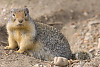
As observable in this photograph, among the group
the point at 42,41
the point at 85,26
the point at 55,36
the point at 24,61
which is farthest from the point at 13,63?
the point at 85,26

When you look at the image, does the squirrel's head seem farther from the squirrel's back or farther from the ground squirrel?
the squirrel's back

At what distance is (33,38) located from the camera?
17.1 feet

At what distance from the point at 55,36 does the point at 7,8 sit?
297cm

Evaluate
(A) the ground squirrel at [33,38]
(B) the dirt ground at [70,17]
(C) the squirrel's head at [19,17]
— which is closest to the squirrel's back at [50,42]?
(A) the ground squirrel at [33,38]

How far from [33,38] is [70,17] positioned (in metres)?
4.11

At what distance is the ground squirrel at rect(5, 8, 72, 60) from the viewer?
483cm

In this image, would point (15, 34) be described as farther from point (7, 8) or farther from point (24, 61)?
point (7, 8)

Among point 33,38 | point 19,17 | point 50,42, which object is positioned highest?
point 19,17

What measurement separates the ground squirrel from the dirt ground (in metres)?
0.84

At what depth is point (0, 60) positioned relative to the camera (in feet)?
15.3

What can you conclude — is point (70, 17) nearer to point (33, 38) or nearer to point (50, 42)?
point (50, 42)

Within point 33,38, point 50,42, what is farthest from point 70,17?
point 33,38

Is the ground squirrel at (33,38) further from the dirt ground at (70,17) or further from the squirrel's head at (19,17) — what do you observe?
the dirt ground at (70,17)

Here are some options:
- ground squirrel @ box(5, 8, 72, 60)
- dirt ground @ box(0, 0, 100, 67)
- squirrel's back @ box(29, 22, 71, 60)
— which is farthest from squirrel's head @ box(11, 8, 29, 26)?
dirt ground @ box(0, 0, 100, 67)
